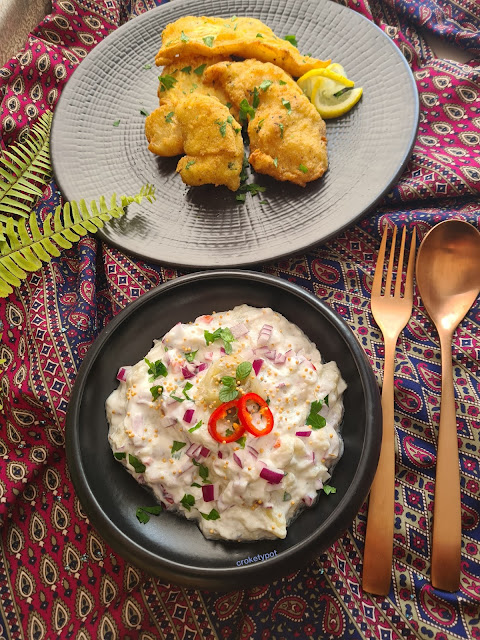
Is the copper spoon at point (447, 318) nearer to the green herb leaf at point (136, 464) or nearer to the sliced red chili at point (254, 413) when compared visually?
the sliced red chili at point (254, 413)

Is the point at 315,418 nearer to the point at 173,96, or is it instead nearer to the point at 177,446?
the point at 177,446

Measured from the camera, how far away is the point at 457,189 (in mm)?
2512

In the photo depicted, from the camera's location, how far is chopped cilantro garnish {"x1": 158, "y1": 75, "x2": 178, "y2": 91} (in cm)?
269

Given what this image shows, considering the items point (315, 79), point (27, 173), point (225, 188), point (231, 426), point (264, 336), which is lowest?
point (231, 426)

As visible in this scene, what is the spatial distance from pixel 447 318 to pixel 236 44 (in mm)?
1606

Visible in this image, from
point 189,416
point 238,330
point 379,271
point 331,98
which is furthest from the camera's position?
point 331,98

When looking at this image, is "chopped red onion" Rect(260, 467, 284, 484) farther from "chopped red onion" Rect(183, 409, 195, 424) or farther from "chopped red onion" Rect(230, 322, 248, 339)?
"chopped red onion" Rect(230, 322, 248, 339)

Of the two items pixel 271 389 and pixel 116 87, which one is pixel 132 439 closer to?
pixel 271 389

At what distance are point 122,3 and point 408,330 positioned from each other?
2545mm

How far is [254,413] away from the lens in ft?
6.14

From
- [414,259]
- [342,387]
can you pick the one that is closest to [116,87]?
[414,259]

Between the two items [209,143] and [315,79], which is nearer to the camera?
[209,143]

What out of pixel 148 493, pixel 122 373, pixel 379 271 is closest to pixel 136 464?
pixel 148 493

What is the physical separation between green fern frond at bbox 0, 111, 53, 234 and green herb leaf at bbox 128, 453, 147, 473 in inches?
45.2
